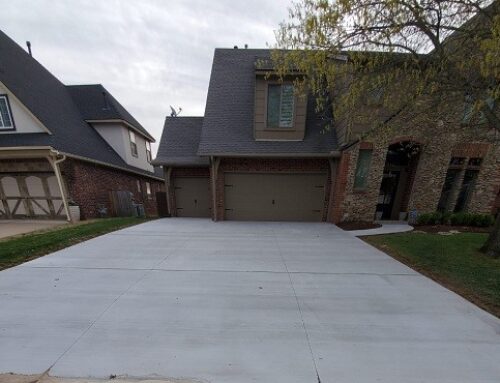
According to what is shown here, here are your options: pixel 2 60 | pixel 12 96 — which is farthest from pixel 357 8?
pixel 2 60

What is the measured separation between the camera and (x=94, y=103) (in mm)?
12703

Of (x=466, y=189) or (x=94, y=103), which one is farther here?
(x=94, y=103)

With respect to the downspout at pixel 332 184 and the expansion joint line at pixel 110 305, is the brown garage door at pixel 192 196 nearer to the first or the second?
the expansion joint line at pixel 110 305

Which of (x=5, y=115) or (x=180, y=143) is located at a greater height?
(x=5, y=115)

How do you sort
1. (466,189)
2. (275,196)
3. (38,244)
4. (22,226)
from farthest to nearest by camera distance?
1. (275,196)
2. (466,189)
3. (22,226)
4. (38,244)

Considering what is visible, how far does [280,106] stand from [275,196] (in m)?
3.52

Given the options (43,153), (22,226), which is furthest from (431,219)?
(22,226)

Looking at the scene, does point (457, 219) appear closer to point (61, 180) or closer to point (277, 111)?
point (277, 111)

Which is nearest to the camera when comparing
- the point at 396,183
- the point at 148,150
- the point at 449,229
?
the point at 449,229

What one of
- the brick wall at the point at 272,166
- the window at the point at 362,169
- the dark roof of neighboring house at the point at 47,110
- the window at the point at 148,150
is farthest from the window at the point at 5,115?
the window at the point at 362,169

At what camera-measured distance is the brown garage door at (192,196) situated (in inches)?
365

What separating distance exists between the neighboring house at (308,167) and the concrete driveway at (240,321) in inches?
157

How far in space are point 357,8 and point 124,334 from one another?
5.43 meters

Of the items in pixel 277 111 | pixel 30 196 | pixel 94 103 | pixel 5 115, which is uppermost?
pixel 94 103
